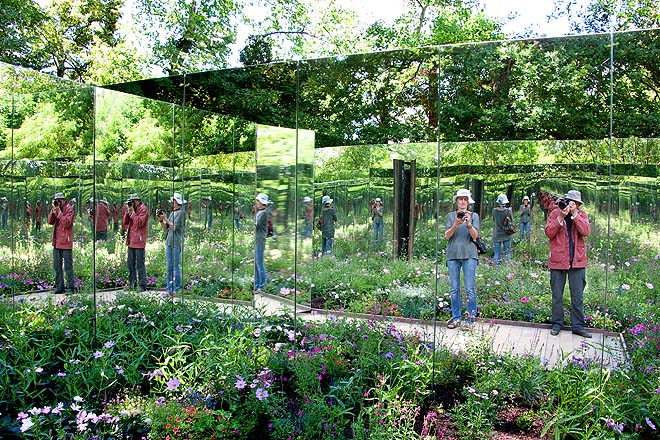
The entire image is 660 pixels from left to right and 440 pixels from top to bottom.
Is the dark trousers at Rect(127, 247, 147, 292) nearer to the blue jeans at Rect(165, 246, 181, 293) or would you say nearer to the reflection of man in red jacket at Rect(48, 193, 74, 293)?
the blue jeans at Rect(165, 246, 181, 293)

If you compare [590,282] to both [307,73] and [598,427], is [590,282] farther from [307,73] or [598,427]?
[307,73]

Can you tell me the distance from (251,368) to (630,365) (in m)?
2.61

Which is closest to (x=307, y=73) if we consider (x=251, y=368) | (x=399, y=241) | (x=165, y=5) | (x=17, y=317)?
(x=399, y=241)

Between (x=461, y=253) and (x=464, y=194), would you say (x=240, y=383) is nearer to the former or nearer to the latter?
(x=461, y=253)

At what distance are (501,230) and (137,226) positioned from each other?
9.96 feet

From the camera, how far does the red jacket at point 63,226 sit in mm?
4336

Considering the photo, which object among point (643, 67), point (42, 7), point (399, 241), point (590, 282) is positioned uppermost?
point (42, 7)

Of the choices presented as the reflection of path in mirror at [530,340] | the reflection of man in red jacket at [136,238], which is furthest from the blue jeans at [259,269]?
the reflection of man in red jacket at [136,238]

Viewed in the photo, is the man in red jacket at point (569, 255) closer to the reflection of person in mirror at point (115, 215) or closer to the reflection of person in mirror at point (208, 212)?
the reflection of person in mirror at point (208, 212)

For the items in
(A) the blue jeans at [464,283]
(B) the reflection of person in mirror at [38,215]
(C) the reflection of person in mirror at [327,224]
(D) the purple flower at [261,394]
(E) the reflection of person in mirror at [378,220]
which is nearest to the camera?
(D) the purple flower at [261,394]

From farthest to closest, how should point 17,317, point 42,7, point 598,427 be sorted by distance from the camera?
point 42,7
point 17,317
point 598,427

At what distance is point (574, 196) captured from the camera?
3.78m

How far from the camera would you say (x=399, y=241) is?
4184 millimetres

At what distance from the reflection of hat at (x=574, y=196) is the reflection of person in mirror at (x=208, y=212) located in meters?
3.05
